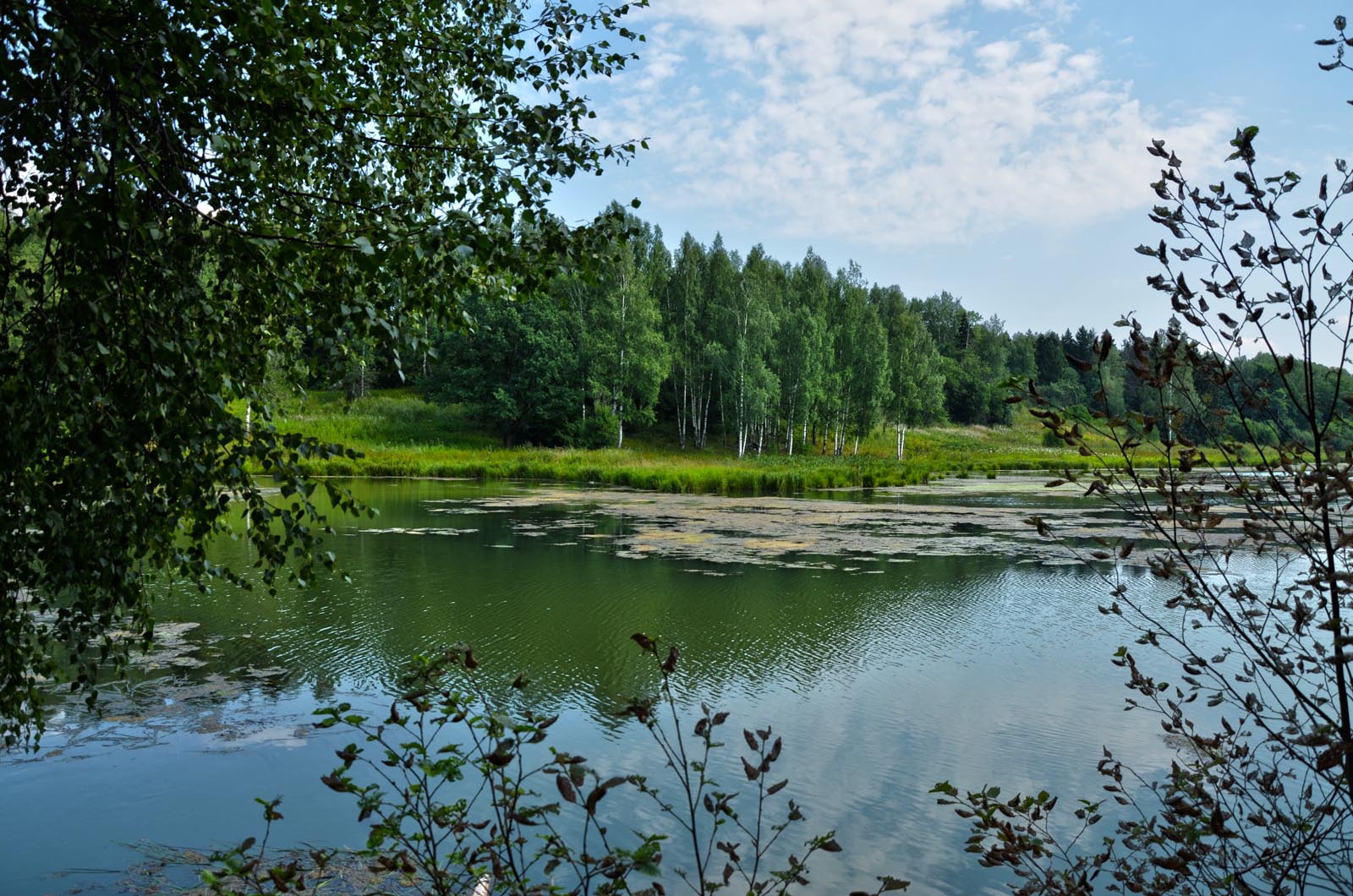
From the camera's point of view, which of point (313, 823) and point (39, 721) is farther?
point (313, 823)

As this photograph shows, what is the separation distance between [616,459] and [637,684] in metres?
24.5

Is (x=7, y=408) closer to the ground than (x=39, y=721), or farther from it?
farther from it

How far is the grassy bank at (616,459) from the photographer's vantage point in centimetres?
2533

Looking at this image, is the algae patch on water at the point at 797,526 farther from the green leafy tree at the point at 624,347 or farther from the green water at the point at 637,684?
the green leafy tree at the point at 624,347

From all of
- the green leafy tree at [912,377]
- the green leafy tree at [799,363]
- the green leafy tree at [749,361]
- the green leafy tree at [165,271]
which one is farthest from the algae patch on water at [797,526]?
the green leafy tree at [912,377]

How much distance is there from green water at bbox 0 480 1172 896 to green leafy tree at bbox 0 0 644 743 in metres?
1.55

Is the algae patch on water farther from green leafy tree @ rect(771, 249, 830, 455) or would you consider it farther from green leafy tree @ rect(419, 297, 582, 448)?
green leafy tree @ rect(771, 249, 830, 455)

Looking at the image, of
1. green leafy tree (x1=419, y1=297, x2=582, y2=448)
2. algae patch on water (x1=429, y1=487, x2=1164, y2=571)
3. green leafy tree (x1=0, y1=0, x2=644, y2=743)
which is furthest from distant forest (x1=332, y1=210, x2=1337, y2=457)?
green leafy tree (x1=0, y1=0, x2=644, y2=743)

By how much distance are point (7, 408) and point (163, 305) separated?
48cm

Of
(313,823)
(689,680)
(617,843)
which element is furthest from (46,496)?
(689,680)

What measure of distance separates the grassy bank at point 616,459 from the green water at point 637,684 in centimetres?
985

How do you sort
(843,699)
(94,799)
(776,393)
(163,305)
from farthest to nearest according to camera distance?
(776,393) → (843,699) → (94,799) → (163,305)

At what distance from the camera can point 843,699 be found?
6309 millimetres

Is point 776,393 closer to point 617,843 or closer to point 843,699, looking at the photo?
point 843,699
